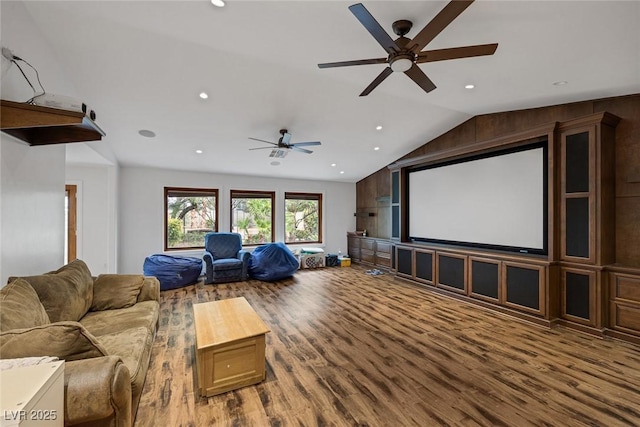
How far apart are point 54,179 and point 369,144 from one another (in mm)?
4774

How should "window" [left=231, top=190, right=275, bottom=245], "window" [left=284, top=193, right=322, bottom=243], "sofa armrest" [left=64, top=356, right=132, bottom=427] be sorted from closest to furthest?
"sofa armrest" [left=64, top=356, right=132, bottom=427]
"window" [left=231, top=190, right=275, bottom=245]
"window" [left=284, top=193, right=322, bottom=243]

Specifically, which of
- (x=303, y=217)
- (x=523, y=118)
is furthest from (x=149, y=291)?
(x=523, y=118)

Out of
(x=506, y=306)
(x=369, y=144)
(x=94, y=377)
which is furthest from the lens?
(x=369, y=144)

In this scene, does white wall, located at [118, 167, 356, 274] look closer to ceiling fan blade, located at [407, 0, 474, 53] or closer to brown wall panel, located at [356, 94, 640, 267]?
ceiling fan blade, located at [407, 0, 474, 53]

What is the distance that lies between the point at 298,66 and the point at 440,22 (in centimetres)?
183

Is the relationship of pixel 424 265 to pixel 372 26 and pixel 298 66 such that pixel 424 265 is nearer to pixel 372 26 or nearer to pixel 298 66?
pixel 298 66

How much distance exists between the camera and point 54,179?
276 cm

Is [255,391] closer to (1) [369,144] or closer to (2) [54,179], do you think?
(2) [54,179]

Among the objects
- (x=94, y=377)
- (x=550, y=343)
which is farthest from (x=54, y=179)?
(x=550, y=343)

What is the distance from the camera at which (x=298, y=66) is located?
3227mm

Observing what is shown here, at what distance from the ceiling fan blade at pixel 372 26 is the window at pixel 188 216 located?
5.64 meters

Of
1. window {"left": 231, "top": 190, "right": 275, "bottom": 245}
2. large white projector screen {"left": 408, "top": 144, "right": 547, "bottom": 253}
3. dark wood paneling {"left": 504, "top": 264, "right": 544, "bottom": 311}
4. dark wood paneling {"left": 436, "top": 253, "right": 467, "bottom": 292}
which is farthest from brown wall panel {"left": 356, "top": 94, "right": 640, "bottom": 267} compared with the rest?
window {"left": 231, "top": 190, "right": 275, "bottom": 245}

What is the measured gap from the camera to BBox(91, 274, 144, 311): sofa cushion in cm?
281

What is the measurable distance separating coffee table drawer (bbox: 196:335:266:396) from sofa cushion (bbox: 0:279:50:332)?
1.03 metres
